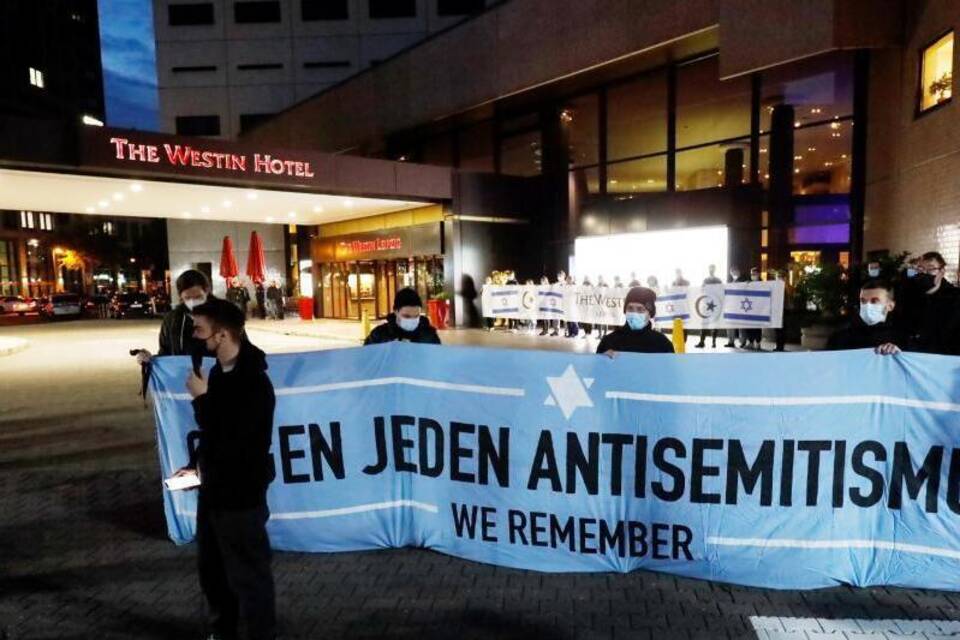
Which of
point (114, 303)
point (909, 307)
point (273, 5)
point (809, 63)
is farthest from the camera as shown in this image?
point (273, 5)

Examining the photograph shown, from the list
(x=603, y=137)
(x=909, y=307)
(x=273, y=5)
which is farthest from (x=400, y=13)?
(x=909, y=307)

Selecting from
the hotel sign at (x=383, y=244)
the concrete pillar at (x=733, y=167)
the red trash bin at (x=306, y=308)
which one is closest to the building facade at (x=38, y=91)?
the hotel sign at (x=383, y=244)

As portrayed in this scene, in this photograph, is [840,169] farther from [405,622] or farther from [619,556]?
[405,622]

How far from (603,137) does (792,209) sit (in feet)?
23.1

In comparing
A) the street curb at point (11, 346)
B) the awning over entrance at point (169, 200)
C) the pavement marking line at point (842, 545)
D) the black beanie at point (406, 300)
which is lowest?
the street curb at point (11, 346)

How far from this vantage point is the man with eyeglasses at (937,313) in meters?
5.62

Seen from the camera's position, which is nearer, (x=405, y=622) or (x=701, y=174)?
(x=405, y=622)

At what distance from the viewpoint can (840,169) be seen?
16875 millimetres

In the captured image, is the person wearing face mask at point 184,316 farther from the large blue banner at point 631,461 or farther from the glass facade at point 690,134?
the glass facade at point 690,134

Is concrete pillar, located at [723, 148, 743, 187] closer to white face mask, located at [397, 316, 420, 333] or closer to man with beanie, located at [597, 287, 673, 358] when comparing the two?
man with beanie, located at [597, 287, 673, 358]

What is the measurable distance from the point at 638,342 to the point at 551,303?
1383 centimetres

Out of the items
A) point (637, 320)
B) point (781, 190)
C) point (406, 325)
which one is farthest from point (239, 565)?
point (781, 190)

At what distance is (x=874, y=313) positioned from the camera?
4.67 meters

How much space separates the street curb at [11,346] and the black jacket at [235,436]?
19.2 m
